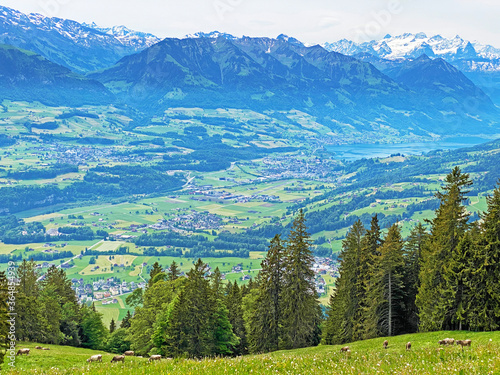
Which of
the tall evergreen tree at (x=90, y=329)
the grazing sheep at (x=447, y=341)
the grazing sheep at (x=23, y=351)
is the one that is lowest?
the tall evergreen tree at (x=90, y=329)

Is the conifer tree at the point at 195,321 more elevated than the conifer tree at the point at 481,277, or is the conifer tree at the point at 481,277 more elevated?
the conifer tree at the point at 481,277

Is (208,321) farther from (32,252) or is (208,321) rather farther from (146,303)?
(32,252)

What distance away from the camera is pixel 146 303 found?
2430 inches

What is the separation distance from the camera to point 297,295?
50000mm

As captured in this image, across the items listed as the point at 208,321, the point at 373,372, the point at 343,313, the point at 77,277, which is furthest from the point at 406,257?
the point at 77,277

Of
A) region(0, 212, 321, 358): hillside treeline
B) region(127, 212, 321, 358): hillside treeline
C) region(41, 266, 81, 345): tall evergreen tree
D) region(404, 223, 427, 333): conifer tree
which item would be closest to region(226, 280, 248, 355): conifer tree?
region(0, 212, 321, 358): hillside treeline

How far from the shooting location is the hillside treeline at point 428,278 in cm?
3912

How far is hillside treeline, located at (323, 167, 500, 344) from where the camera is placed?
3912 cm

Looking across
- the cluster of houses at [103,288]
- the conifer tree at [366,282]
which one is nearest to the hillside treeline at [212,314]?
the conifer tree at [366,282]

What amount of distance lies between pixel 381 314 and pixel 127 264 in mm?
148626

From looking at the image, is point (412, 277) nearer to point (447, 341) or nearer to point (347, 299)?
point (347, 299)

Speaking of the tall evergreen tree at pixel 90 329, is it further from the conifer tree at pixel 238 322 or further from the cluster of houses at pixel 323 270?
the cluster of houses at pixel 323 270

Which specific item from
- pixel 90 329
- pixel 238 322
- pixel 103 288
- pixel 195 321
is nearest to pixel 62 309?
pixel 90 329

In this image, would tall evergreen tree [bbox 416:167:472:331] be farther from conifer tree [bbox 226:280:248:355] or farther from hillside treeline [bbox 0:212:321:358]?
conifer tree [bbox 226:280:248:355]
